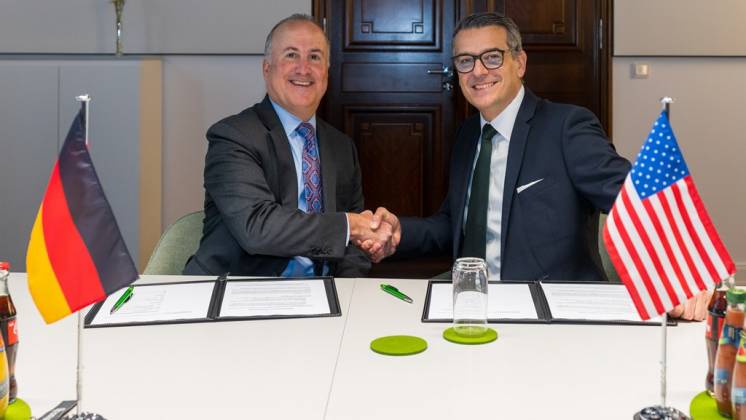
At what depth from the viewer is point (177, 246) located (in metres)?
2.29

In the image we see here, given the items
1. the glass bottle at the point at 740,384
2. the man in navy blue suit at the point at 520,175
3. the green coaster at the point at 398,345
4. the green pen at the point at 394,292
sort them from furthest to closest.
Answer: the man in navy blue suit at the point at 520,175 → the green pen at the point at 394,292 → the green coaster at the point at 398,345 → the glass bottle at the point at 740,384

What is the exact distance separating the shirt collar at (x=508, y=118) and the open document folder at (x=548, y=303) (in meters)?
0.68

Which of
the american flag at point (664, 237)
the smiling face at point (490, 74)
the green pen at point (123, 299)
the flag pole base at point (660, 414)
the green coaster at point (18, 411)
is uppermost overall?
the smiling face at point (490, 74)

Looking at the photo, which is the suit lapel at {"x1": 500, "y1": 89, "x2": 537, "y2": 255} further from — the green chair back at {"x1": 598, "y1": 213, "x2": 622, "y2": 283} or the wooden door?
the wooden door

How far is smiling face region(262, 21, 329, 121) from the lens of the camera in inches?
97.8

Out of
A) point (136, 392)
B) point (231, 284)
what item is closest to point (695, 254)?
point (136, 392)

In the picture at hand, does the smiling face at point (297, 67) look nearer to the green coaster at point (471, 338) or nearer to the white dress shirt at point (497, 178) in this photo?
the white dress shirt at point (497, 178)

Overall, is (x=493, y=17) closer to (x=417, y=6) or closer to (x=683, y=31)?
(x=417, y=6)

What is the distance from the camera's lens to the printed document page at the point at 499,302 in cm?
151

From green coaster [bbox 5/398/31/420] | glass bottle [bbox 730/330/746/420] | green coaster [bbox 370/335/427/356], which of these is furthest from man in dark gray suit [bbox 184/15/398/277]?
glass bottle [bbox 730/330/746/420]

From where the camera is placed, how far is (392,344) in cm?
132

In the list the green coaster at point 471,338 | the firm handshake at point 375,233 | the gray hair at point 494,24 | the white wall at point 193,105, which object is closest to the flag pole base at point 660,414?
the green coaster at point 471,338

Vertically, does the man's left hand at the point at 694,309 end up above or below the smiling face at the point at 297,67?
below

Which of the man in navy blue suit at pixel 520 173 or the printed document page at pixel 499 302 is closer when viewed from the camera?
the printed document page at pixel 499 302
